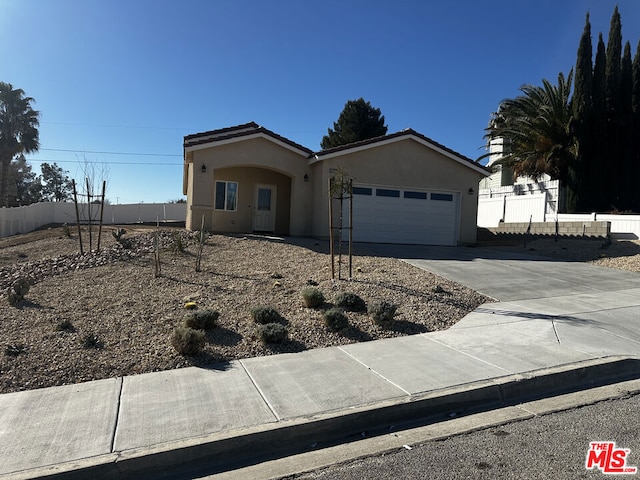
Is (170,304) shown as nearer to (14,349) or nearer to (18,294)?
(14,349)

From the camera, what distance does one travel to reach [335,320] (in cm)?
665

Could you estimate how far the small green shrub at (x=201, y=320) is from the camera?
634cm

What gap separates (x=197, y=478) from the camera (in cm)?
348

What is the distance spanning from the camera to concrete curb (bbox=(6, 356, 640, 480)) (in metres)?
3.46

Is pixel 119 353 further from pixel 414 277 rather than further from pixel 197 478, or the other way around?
pixel 414 277

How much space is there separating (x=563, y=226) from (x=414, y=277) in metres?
12.0

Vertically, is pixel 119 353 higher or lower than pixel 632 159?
lower

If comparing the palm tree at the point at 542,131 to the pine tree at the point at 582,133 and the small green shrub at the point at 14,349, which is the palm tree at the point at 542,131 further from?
the small green shrub at the point at 14,349

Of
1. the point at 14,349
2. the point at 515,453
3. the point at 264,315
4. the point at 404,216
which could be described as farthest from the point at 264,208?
the point at 515,453

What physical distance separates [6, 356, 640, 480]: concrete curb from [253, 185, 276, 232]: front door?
14.1 meters

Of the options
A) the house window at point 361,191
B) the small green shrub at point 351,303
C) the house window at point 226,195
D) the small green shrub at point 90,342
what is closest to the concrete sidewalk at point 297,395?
the small green shrub at point 90,342

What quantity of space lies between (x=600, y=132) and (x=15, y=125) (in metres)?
39.3

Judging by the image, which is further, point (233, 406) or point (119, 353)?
point (119, 353)

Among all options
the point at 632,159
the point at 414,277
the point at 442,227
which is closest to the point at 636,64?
the point at 632,159
